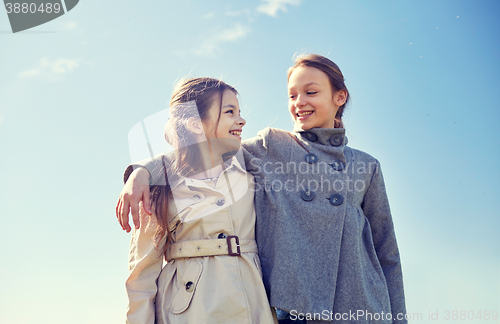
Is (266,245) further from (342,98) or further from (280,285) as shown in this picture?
(342,98)

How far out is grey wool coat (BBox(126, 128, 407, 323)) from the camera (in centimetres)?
254

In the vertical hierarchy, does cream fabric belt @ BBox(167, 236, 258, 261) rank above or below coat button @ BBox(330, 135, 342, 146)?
below

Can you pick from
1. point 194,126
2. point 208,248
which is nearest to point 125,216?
point 208,248

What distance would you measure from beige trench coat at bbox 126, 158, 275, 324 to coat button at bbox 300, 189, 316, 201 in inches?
13.5

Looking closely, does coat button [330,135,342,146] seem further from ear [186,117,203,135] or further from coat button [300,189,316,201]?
ear [186,117,203,135]

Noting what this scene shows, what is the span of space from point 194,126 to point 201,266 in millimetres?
1030

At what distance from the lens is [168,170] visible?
2.82 metres

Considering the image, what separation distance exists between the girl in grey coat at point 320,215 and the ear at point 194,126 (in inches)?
13.8

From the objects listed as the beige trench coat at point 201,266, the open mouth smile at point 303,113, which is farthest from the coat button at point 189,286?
the open mouth smile at point 303,113

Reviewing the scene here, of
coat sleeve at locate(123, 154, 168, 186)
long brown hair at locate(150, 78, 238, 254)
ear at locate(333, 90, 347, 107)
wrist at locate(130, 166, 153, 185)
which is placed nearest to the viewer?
wrist at locate(130, 166, 153, 185)

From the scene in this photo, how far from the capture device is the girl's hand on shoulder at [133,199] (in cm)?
244

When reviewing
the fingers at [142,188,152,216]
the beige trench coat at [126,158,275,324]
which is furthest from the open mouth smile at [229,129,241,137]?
the fingers at [142,188,152,216]

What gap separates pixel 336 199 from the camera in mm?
2764

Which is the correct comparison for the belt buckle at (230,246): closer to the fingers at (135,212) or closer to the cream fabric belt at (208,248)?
the cream fabric belt at (208,248)
